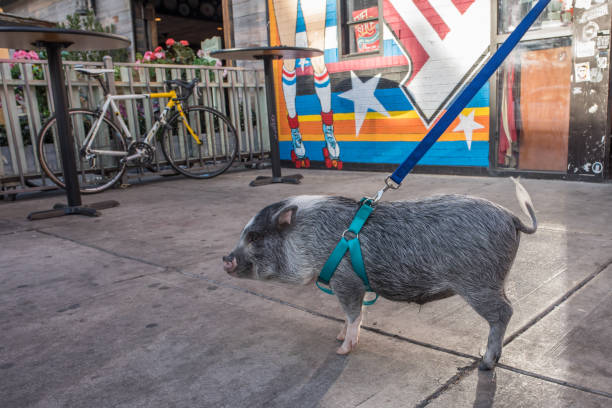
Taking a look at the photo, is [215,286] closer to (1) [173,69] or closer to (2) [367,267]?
(2) [367,267]

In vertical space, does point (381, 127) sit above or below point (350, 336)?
above

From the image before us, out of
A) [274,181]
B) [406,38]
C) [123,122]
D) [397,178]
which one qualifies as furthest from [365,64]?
[397,178]

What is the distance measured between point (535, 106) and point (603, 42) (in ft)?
3.18

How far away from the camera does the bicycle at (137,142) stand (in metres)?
6.56

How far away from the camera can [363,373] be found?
193 cm

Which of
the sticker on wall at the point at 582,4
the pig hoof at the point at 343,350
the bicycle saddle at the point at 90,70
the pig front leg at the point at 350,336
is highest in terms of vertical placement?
the sticker on wall at the point at 582,4

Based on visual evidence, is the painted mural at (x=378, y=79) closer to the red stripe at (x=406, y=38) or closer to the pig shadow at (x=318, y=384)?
the red stripe at (x=406, y=38)

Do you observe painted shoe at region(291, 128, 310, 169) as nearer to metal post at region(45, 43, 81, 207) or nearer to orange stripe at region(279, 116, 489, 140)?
orange stripe at region(279, 116, 489, 140)

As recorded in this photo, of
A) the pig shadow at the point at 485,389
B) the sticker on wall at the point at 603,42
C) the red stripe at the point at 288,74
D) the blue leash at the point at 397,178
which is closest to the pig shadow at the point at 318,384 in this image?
the blue leash at the point at 397,178

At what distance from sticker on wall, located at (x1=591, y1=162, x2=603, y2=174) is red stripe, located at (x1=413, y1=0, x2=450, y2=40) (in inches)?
97.5

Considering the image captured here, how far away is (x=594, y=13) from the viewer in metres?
5.41

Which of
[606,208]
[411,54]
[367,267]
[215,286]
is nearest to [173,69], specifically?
[411,54]

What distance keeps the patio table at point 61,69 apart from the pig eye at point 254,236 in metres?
3.54

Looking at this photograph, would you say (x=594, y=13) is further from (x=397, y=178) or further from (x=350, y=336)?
(x=350, y=336)
